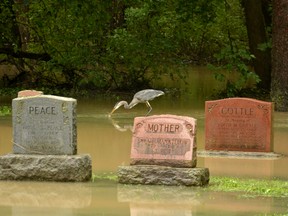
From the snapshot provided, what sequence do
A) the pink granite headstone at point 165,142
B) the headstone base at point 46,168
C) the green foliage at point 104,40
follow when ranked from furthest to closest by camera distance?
1. the green foliage at point 104,40
2. the headstone base at point 46,168
3. the pink granite headstone at point 165,142

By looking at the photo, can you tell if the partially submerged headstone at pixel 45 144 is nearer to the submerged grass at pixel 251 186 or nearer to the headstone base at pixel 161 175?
the headstone base at pixel 161 175

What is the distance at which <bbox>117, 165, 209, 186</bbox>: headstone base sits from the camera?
14.3 meters

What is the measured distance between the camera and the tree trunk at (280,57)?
1086 inches

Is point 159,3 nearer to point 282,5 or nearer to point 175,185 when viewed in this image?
point 282,5

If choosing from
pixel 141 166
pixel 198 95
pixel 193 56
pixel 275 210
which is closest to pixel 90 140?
pixel 141 166

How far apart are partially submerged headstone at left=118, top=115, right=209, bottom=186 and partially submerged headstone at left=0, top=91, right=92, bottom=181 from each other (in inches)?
30.1

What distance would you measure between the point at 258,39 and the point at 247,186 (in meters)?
18.5

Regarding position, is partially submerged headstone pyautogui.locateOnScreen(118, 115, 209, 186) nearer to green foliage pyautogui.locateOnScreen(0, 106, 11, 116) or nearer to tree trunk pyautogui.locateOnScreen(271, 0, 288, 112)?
green foliage pyautogui.locateOnScreen(0, 106, 11, 116)

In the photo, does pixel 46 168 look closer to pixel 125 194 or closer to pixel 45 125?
pixel 45 125

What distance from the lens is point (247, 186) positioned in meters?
14.3

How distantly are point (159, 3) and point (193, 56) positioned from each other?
70.8 feet

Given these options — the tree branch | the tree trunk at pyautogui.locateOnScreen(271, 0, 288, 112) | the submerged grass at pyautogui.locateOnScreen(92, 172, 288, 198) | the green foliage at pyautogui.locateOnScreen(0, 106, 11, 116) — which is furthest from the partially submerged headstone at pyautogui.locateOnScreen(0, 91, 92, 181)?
the tree branch

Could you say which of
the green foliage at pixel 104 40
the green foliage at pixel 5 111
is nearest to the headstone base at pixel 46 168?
the green foliage at pixel 5 111

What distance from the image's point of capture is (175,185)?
1433cm
